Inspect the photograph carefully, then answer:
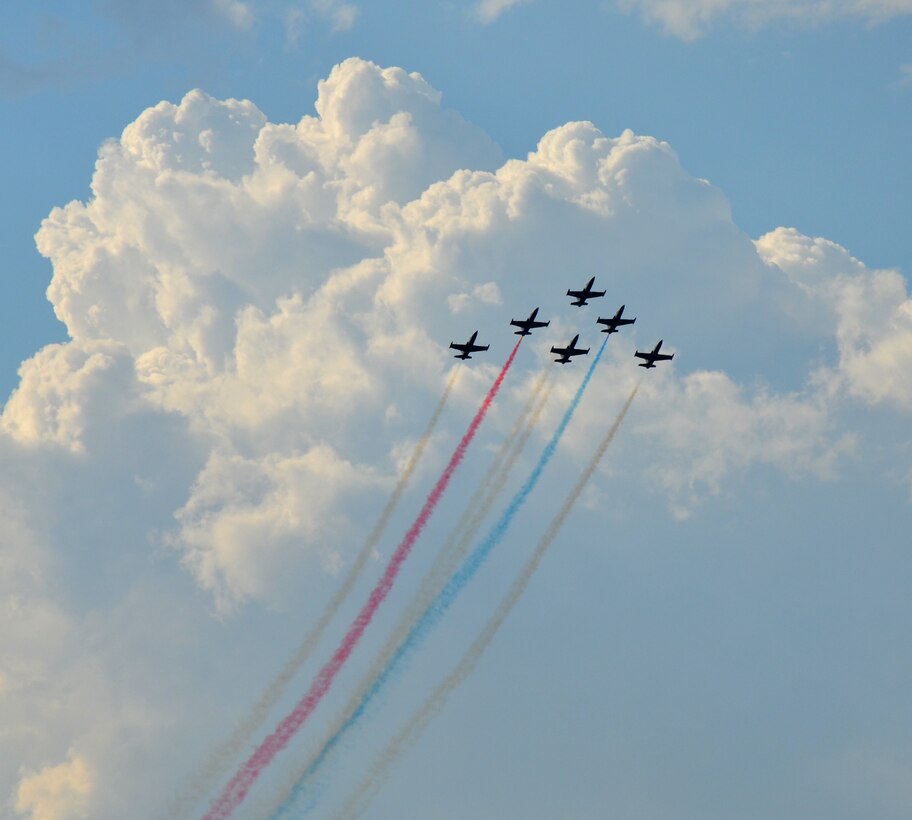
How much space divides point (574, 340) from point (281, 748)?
51.7 metres

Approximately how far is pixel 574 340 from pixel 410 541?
30895 mm

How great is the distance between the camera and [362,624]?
578 ft

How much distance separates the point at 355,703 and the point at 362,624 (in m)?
7.11

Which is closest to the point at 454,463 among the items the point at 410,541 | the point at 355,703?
the point at 410,541

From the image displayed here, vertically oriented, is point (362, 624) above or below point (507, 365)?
below

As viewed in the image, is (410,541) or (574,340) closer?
(410,541)

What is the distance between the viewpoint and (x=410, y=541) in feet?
593

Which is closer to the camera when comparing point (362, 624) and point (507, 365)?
point (362, 624)

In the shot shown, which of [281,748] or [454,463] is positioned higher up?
[454,463]

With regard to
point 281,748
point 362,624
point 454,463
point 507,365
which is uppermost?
point 507,365

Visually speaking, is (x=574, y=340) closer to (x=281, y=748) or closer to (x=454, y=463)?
(x=454, y=463)

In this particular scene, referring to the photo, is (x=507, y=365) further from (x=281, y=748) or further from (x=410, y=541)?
(x=281, y=748)

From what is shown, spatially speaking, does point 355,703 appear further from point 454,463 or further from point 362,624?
point 454,463

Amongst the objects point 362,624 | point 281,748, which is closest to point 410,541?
point 362,624
